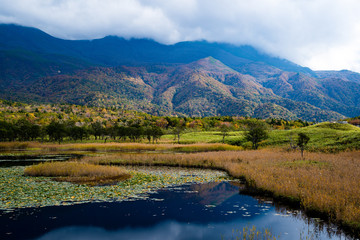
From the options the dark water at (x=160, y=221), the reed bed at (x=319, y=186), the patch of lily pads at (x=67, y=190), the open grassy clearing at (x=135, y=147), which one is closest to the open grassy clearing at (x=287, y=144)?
the open grassy clearing at (x=135, y=147)

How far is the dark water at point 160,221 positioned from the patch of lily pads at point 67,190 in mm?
1428

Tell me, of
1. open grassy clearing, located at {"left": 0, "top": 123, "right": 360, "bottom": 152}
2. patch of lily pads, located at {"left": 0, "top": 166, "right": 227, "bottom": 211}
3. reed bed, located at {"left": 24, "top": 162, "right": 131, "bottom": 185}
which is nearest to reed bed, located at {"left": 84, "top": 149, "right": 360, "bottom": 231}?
patch of lily pads, located at {"left": 0, "top": 166, "right": 227, "bottom": 211}

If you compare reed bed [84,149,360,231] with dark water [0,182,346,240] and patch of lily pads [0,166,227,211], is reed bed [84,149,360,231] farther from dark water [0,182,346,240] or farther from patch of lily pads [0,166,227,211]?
patch of lily pads [0,166,227,211]

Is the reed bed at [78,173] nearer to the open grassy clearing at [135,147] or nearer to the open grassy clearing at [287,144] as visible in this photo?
the open grassy clearing at [287,144]

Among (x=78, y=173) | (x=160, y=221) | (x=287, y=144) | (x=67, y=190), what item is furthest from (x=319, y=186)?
(x=287, y=144)

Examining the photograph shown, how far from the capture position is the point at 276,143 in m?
68.5

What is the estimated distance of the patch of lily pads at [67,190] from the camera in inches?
842

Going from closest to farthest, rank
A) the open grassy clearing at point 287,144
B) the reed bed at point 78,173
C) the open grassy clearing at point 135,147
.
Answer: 1. the reed bed at point 78,173
2. the open grassy clearing at point 287,144
3. the open grassy clearing at point 135,147

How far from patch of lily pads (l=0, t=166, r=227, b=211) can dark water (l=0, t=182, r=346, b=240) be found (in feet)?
4.68

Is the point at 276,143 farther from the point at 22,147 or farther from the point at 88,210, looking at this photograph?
the point at 22,147

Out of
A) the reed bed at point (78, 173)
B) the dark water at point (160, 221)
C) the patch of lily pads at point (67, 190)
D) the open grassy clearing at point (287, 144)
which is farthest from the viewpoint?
the open grassy clearing at point (287, 144)

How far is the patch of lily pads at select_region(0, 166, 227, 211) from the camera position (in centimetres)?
2138

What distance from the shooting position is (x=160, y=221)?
1784 cm

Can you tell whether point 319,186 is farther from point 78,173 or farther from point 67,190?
point 78,173
